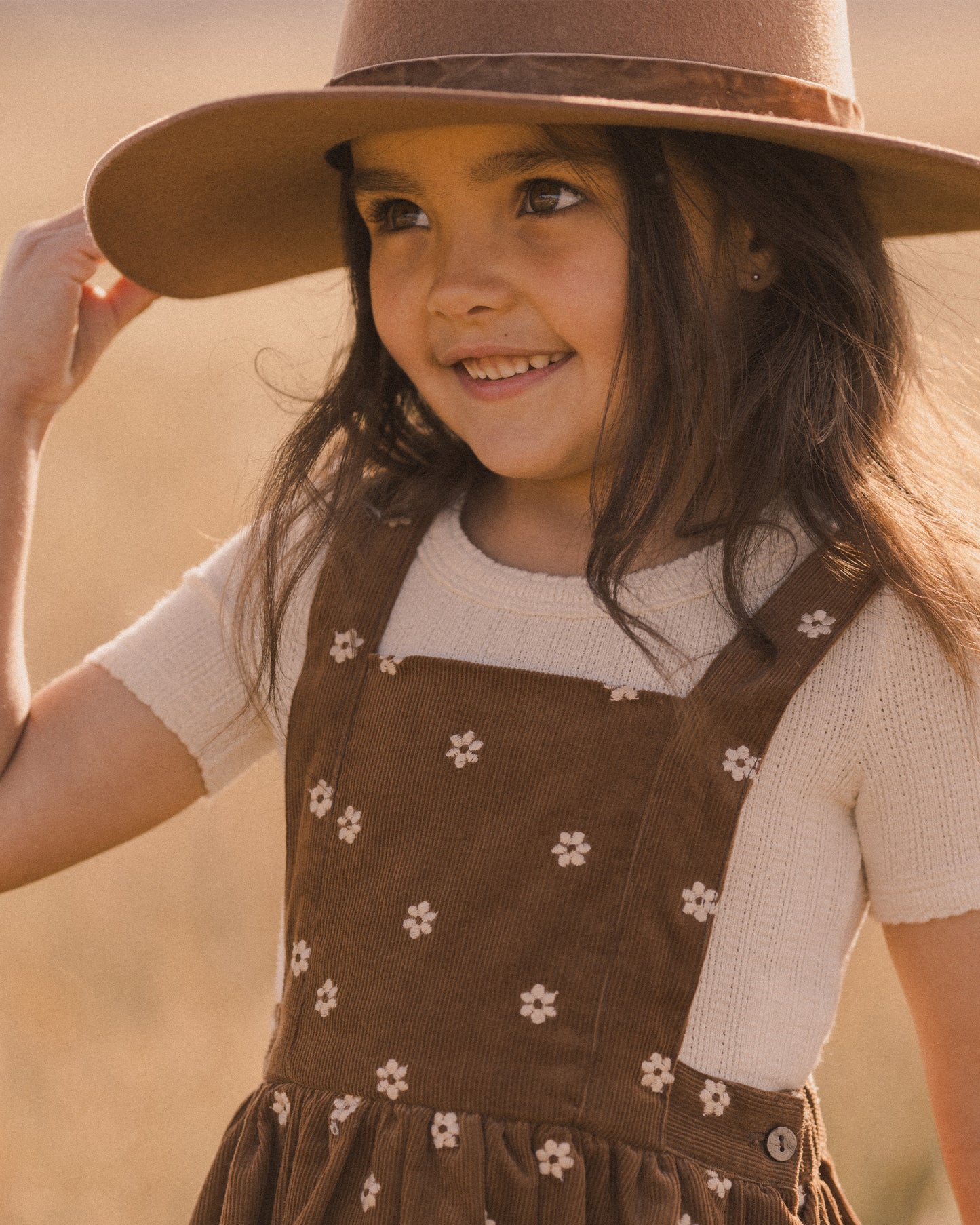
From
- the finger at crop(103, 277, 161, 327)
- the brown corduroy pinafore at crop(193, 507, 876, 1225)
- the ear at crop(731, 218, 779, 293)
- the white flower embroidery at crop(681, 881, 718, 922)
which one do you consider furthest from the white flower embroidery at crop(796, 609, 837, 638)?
the finger at crop(103, 277, 161, 327)

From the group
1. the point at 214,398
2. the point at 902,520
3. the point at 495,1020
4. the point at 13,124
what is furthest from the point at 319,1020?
the point at 13,124

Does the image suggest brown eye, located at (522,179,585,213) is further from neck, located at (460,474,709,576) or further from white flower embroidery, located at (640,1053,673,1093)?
white flower embroidery, located at (640,1053,673,1093)

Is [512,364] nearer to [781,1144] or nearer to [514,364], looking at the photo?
[514,364]

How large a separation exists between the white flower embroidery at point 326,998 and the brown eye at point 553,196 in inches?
29.7

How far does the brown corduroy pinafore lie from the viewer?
4.04 ft

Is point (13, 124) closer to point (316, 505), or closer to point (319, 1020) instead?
point (316, 505)

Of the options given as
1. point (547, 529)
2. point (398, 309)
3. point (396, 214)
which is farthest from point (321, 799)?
point (396, 214)

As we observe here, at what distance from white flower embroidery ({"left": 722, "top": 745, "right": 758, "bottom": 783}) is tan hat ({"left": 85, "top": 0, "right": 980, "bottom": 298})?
21.3 inches

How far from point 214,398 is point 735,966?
3.79 meters

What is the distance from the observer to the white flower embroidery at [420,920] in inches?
51.6

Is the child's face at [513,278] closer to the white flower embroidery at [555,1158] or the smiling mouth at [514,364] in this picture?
the smiling mouth at [514,364]

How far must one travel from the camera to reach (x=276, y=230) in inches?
64.3

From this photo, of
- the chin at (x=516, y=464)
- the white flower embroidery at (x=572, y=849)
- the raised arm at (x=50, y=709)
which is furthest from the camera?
the raised arm at (x=50, y=709)

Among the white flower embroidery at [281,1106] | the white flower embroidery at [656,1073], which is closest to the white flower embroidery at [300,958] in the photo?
the white flower embroidery at [281,1106]
